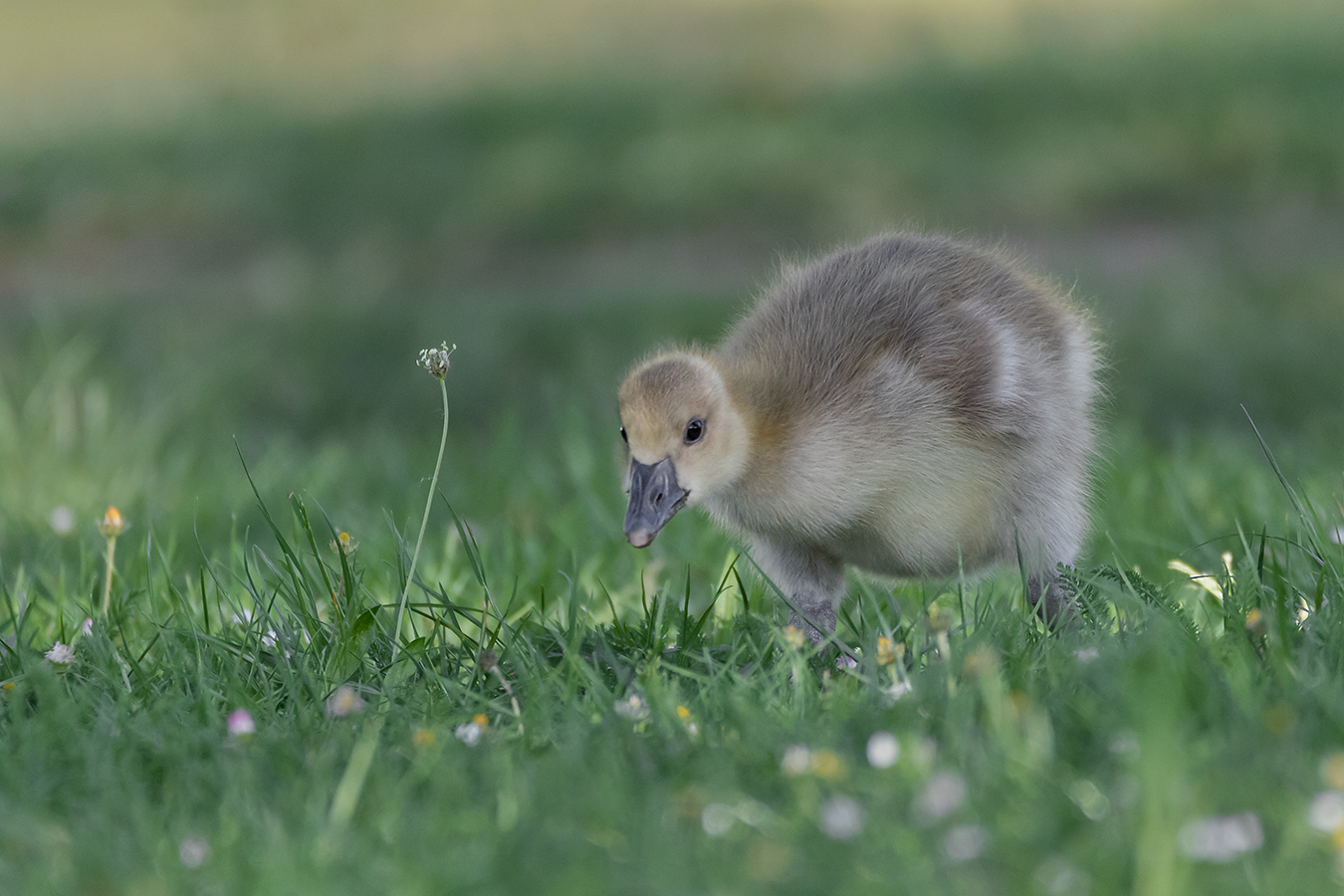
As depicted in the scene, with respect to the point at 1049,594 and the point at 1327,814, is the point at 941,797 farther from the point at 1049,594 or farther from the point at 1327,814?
the point at 1049,594

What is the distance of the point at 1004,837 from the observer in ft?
6.11

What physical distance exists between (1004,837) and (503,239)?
9.21 meters

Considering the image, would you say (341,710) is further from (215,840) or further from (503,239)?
(503,239)

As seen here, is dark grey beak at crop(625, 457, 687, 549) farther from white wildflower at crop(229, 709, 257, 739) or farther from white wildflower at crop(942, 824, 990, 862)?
white wildflower at crop(942, 824, 990, 862)

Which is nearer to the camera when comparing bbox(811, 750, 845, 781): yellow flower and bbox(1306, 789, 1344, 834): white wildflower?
bbox(1306, 789, 1344, 834): white wildflower

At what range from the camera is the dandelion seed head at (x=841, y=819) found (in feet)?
6.26

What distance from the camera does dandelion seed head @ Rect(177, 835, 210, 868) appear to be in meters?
1.96

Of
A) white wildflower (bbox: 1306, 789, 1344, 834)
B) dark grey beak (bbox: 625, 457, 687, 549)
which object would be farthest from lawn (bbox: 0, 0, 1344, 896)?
dark grey beak (bbox: 625, 457, 687, 549)

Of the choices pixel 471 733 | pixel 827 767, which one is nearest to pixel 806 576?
pixel 471 733

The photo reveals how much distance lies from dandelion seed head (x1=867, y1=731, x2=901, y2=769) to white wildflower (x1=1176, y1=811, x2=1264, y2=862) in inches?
17.7

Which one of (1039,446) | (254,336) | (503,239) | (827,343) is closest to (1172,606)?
(1039,446)

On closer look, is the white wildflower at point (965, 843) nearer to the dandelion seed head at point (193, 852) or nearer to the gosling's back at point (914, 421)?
the dandelion seed head at point (193, 852)

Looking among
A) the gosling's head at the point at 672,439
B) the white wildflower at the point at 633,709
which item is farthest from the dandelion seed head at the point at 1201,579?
the white wildflower at the point at 633,709

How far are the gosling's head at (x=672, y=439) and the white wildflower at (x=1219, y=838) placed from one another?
129 centimetres
